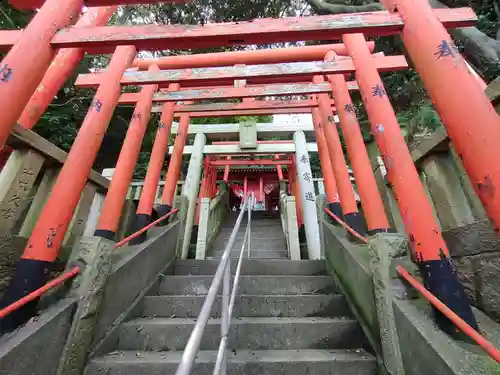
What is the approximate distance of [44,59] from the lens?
215 cm

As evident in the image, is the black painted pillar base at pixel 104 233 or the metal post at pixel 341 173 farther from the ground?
the metal post at pixel 341 173

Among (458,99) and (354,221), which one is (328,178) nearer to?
(354,221)

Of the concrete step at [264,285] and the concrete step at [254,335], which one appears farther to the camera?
the concrete step at [264,285]

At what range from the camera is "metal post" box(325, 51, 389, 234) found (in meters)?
3.03

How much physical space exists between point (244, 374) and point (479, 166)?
6.60 ft

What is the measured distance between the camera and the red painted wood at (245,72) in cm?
353

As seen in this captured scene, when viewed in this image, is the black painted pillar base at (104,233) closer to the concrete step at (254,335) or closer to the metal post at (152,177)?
the metal post at (152,177)

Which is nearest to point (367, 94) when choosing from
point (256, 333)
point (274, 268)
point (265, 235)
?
point (274, 268)

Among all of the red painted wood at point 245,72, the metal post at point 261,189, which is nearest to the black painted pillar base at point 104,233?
the red painted wood at point 245,72

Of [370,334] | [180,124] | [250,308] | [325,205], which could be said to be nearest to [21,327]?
[250,308]

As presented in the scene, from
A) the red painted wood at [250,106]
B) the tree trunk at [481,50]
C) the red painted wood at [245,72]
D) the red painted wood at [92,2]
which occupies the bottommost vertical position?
the red painted wood at [92,2]

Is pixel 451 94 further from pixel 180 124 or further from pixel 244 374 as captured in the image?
pixel 180 124

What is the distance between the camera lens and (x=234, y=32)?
90.1 inches

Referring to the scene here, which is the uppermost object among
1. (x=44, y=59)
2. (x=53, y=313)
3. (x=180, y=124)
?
(x=180, y=124)
